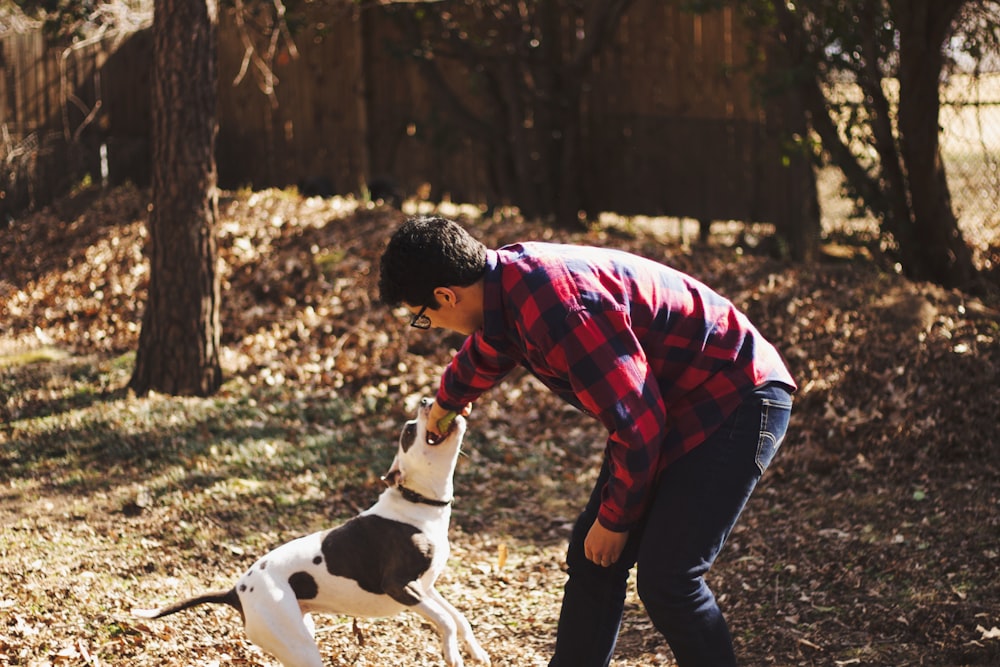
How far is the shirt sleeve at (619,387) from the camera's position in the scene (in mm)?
2914

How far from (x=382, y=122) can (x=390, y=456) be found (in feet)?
25.7

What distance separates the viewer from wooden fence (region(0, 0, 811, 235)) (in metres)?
11.4

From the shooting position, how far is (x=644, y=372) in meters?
2.98

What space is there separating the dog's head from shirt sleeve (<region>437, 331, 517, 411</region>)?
17 cm

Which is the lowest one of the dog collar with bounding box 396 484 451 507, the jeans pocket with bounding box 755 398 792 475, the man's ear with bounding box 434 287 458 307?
the dog collar with bounding box 396 484 451 507

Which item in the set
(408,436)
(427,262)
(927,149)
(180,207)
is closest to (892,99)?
(927,149)

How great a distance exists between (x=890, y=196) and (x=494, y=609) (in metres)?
5.82

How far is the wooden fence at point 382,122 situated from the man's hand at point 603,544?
7915mm

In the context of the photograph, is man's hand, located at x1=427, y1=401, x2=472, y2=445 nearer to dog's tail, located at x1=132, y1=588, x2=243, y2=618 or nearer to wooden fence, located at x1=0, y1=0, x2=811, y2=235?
dog's tail, located at x1=132, y1=588, x2=243, y2=618

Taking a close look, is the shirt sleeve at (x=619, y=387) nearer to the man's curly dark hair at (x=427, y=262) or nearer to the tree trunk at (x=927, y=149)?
the man's curly dark hair at (x=427, y=262)

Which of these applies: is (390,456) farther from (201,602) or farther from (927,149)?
(927,149)

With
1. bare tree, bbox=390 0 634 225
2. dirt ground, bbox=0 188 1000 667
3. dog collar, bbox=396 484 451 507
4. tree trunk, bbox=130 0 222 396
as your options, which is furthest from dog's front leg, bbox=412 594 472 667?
bare tree, bbox=390 0 634 225

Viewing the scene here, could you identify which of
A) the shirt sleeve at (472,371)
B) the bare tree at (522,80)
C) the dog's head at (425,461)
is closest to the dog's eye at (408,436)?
the dog's head at (425,461)

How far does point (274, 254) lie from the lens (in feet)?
32.8
